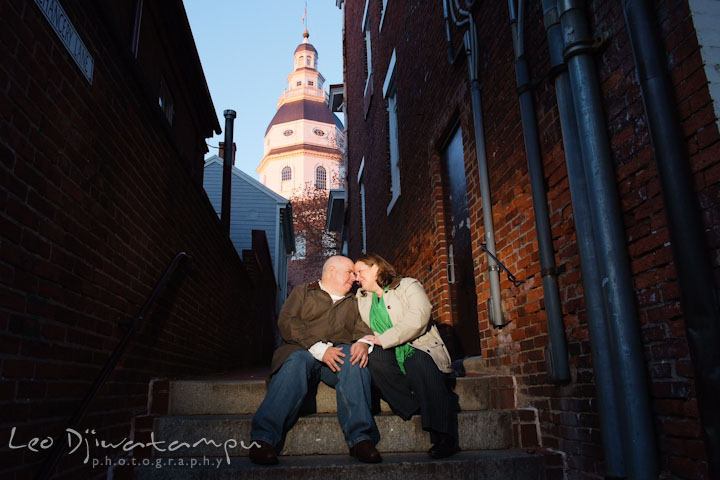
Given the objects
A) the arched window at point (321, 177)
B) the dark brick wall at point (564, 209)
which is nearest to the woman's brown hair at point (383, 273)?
the dark brick wall at point (564, 209)

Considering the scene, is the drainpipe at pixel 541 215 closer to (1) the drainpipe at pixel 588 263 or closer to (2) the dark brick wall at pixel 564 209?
(2) the dark brick wall at pixel 564 209

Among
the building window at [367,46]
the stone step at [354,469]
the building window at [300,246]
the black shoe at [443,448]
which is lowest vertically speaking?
the stone step at [354,469]

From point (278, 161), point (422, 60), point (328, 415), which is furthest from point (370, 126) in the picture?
point (278, 161)

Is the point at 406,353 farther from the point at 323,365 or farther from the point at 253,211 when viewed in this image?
the point at 253,211

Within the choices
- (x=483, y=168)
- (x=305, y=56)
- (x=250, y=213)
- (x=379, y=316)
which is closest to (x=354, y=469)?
(x=379, y=316)

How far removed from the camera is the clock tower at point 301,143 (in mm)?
55441

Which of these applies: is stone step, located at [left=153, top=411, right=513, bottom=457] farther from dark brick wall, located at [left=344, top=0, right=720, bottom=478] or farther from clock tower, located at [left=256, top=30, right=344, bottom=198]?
clock tower, located at [left=256, top=30, right=344, bottom=198]

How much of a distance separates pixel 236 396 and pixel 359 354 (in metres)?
0.98

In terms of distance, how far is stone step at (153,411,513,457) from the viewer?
305cm

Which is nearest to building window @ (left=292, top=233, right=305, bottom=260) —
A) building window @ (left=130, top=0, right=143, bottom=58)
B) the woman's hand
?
building window @ (left=130, top=0, right=143, bottom=58)

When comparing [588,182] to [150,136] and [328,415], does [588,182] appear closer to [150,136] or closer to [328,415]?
[328,415]

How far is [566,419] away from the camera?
2.85 meters

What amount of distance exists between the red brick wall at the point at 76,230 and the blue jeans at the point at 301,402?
2.79 ft

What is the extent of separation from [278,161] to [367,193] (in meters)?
47.9
